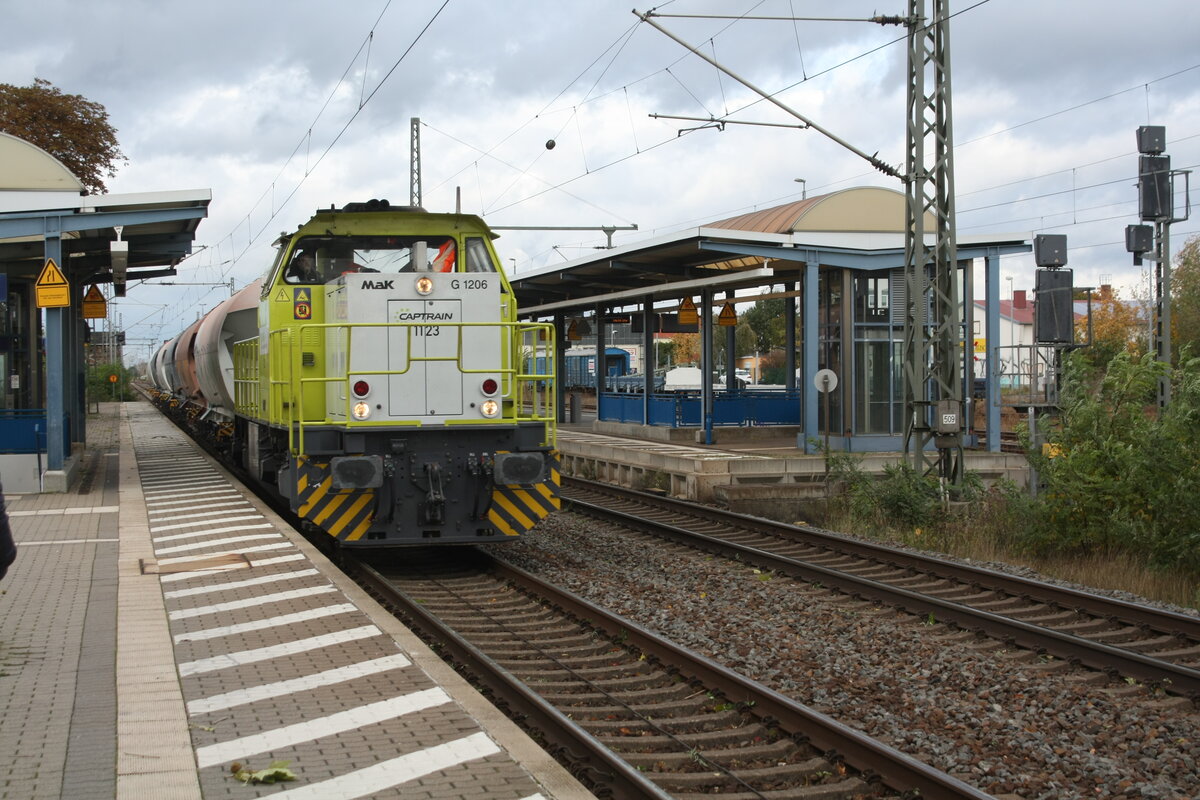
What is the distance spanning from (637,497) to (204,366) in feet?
27.0

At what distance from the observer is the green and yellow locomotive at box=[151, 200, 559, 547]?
9.91 meters

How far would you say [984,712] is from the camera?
21.4 ft

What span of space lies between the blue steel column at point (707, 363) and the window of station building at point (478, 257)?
12842 millimetres

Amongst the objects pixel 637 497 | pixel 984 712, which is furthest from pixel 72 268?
pixel 984 712

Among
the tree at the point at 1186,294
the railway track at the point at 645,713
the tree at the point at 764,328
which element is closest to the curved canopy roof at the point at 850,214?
the railway track at the point at 645,713

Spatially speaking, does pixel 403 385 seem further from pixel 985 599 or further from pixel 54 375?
pixel 54 375

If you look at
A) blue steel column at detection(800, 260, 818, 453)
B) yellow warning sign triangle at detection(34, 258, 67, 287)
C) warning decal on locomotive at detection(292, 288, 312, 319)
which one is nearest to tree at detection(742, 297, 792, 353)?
blue steel column at detection(800, 260, 818, 453)

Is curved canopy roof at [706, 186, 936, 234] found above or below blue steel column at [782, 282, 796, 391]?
above

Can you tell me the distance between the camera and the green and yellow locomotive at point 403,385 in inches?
390

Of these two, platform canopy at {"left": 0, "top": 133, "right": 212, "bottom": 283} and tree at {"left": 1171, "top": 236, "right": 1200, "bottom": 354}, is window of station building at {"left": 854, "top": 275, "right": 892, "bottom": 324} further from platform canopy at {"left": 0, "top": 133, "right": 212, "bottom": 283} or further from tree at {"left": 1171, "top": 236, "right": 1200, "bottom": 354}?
tree at {"left": 1171, "top": 236, "right": 1200, "bottom": 354}

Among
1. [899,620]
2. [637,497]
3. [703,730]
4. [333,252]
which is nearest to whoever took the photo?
[703,730]

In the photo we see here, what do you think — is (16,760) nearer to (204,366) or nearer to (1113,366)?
(1113,366)

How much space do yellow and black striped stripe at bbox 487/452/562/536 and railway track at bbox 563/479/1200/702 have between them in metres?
2.59

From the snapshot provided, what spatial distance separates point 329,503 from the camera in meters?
9.98
